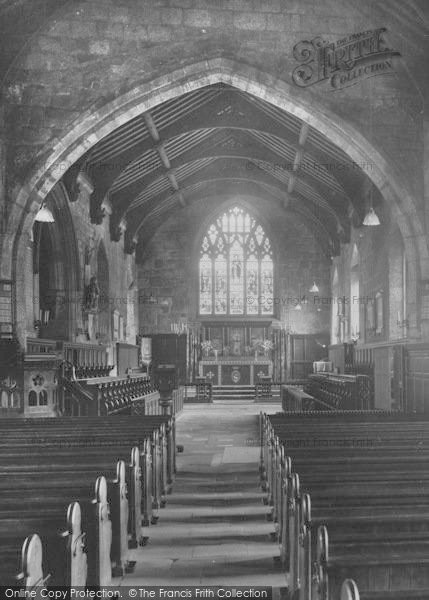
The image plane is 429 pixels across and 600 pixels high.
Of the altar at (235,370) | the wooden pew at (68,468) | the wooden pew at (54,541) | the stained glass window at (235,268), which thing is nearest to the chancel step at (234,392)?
the altar at (235,370)

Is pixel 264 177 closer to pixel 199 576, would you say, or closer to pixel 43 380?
pixel 43 380

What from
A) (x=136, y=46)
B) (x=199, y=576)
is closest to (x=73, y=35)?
(x=136, y=46)

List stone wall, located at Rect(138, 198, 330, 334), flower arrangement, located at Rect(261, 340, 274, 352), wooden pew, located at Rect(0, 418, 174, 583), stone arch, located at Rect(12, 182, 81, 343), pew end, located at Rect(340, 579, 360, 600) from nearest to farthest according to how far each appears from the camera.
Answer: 1. pew end, located at Rect(340, 579, 360, 600)
2. wooden pew, located at Rect(0, 418, 174, 583)
3. stone arch, located at Rect(12, 182, 81, 343)
4. flower arrangement, located at Rect(261, 340, 274, 352)
5. stone wall, located at Rect(138, 198, 330, 334)

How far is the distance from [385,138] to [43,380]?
7247 millimetres

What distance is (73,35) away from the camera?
11.6 meters

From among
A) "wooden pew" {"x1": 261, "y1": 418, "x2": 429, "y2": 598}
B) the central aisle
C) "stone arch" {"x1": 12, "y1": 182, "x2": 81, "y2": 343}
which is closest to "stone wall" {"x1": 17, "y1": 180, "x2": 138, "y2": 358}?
"stone arch" {"x1": 12, "y1": 182, "x2": 81, "y2": 343}

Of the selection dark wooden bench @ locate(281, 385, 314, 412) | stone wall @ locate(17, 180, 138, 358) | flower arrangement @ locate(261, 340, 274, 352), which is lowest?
dark wooden bench @ locate(281, 385, 314, 412)

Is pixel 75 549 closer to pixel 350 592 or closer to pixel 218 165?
pixel 350 592

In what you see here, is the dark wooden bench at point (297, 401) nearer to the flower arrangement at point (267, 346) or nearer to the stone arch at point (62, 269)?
the stone arch at point (62, 269)

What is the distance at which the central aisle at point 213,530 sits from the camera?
436 cm

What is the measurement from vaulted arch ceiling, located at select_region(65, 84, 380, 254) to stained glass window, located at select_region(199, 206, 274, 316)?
1.35 meters

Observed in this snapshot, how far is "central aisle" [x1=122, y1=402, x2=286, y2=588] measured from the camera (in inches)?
172

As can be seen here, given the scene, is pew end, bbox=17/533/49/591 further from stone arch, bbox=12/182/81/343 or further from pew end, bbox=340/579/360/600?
stone arch, bbox=12/182/81/343

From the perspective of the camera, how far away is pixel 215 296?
2431cm
